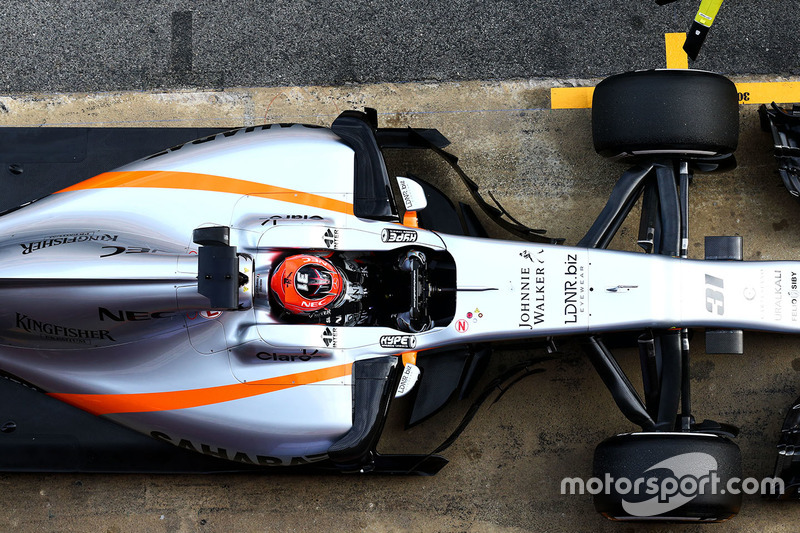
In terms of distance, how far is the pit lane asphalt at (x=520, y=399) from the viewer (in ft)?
12.6

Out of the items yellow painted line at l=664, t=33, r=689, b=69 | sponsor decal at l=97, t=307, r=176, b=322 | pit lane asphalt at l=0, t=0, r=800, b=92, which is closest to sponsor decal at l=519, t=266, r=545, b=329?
pit lane asphalt at l=0, t=0, r=800, b=92

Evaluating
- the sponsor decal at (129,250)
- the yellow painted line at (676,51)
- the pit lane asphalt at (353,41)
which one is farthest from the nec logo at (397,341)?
the yellow painted line at (676,51)

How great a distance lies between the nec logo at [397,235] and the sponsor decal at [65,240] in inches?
53.2

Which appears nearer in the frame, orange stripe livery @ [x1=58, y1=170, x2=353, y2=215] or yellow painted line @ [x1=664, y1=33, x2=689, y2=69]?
orange stripe livery @ [x1=58, y1=170, x2=353, y2=215]

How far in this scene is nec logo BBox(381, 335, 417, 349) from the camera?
123 inches

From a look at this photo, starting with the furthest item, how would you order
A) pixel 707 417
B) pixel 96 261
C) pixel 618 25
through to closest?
pixel 618 25 → pixel 707 417 → pixel 96 261

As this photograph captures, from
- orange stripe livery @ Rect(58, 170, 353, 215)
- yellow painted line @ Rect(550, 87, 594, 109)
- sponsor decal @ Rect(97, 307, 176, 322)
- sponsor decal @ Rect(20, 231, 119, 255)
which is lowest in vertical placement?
sponsor decal @ Rect(97, 307, 176, 322)

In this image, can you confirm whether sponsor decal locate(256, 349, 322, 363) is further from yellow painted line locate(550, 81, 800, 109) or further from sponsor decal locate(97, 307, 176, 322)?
yellow painted line locate(550, 81, 800, 109)

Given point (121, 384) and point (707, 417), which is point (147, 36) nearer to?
point (121, 384)

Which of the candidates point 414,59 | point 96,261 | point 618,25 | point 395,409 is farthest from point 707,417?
point 96,261

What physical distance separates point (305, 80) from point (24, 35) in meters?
1.93

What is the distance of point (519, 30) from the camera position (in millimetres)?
4180

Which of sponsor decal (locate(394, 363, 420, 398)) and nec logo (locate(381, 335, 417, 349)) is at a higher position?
nec logo (locate(381, 335, 417, 349))

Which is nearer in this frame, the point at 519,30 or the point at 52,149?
the point at 52,149
